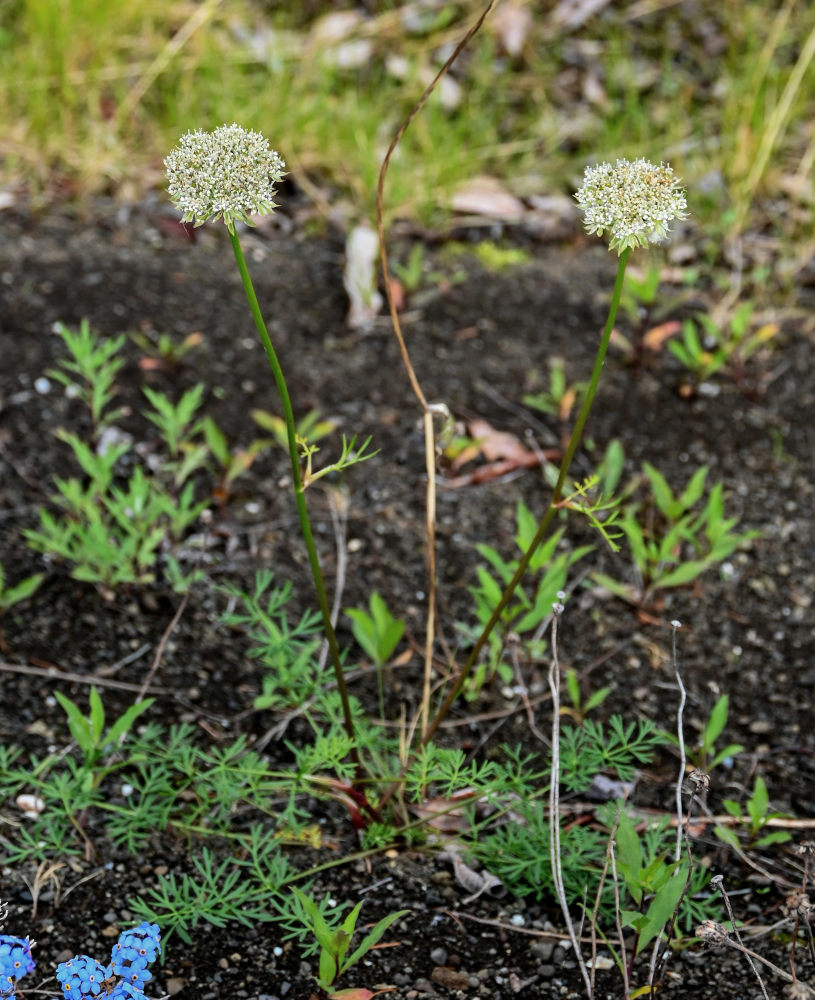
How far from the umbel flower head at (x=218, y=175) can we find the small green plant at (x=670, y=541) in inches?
47.2

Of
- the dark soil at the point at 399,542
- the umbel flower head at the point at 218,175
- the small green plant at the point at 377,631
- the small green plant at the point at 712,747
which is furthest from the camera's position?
the small green plant at the point at 377,631

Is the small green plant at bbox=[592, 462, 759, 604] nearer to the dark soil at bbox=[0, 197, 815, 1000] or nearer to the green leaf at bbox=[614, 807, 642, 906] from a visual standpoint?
the dark soil at bbox=[0, 197, 815, 1000]

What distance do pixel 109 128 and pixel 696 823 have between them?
2.87 m

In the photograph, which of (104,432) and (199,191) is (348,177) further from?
(199,191)

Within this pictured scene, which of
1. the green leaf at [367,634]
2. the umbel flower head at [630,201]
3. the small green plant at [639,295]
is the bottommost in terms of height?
the green leaf at [367,634]

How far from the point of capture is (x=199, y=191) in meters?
1.18

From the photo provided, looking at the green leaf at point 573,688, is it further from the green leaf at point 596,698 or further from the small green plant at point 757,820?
the small green plant at point 757,820

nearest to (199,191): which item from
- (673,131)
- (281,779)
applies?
(281,779)

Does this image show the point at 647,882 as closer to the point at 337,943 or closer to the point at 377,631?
the point at 337,943

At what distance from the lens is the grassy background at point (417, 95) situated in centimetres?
349

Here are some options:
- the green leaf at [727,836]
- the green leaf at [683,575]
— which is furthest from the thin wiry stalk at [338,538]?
the green leaf at [727,836]

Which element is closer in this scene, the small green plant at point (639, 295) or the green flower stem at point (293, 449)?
the green flower stem at point (293, 449)

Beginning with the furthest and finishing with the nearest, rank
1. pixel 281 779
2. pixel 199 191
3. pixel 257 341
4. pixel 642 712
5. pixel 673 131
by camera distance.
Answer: pixel 673 131
pixel 257 341
pixel 642 712
pixel 281 779
pixel 199 191

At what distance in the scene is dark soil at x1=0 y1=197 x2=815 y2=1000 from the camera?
1.61 m
